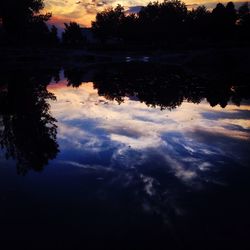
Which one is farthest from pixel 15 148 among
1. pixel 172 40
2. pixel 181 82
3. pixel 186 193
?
pixel 172 40

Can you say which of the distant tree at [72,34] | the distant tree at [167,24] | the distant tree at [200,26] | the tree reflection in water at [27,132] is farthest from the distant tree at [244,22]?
the tree reflection in water at [27,132]

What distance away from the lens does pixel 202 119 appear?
14531 mm

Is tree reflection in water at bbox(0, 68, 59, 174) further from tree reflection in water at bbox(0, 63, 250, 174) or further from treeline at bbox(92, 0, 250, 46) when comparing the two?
treeline at bbox(92, 0, 250, 46)

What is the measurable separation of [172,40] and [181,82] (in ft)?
227

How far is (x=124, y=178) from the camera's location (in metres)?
7.88

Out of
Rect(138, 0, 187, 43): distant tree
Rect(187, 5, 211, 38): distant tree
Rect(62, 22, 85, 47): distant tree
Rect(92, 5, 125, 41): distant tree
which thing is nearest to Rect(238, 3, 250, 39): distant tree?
Rect(187, 5, 211, 38): distant tree

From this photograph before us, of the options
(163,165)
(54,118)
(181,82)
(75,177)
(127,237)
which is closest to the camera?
(127,237)

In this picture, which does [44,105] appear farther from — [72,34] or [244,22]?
[72,34]

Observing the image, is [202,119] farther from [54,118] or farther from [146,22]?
[146,22]

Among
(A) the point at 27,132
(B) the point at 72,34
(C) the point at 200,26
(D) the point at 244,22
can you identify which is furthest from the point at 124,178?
(B) the point at 72,34

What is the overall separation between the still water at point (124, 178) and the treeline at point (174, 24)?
67635 millimetres

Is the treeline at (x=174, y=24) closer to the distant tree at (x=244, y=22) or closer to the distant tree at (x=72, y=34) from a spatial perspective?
the distant tree at (x=244, y=22)

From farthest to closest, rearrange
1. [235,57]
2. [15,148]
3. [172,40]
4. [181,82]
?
[172,40] < [235,57] < [181,82] < [15,148]

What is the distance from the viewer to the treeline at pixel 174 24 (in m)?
80.9
